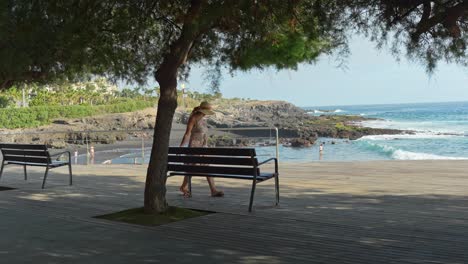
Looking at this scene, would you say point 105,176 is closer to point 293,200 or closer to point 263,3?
point 293,200

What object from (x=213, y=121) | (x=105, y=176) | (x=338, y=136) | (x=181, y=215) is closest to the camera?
(x=181, y=215)

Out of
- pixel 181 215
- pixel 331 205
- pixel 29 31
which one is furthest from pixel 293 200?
pixel 29 31

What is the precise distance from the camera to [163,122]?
5941mm

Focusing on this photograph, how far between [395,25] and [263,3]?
4.06 ft

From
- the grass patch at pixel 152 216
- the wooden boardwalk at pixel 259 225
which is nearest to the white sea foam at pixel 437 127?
the wooden boardwalk at pixel 259 225

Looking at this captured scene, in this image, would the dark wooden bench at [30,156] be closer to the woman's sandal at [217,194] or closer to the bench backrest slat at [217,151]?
the bench backrest slat at [217,151]

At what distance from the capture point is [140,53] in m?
7.57

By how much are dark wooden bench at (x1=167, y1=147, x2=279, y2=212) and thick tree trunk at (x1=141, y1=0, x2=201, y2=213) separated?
0.72 metres

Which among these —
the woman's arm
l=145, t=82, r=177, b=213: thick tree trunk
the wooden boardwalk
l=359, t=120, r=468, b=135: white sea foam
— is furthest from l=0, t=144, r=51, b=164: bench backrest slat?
l=359, t=120, r=468, b=135: white sea foam

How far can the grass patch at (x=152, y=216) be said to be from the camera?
5719mm

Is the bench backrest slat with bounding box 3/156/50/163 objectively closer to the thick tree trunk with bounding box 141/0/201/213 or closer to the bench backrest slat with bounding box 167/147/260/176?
the bench backrest slat with bounding box 167/147/260/176

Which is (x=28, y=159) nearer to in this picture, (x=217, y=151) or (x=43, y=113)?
A: (x=217, y=151)

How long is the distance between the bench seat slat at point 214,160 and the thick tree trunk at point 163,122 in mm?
688

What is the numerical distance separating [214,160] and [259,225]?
1.32 metres
